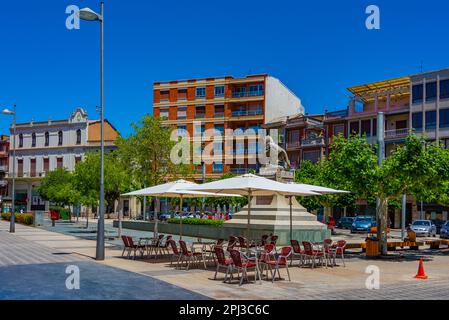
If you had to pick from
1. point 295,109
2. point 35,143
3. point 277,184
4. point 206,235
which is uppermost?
point 295,109

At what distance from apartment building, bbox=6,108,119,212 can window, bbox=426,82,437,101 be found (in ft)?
139

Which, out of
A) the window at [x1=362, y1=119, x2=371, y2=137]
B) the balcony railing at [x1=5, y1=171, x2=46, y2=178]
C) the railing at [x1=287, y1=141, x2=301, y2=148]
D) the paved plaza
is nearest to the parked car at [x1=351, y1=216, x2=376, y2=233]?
the window at [x1=362, y1=119, x2=371, y2=137]

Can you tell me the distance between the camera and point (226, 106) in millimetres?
72312

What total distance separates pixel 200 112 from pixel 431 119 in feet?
104

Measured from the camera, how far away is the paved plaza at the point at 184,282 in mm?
10945

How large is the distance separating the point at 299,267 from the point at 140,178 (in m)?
15.2

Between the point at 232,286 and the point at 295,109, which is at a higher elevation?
the point at 295,109

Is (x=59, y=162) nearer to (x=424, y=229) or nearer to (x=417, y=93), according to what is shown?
(x=417, y=93)

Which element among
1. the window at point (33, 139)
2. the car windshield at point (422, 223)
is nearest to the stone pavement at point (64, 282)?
the car windshield at point (422, 223)

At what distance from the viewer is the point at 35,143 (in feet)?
263

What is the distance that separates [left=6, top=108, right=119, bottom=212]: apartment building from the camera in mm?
77125

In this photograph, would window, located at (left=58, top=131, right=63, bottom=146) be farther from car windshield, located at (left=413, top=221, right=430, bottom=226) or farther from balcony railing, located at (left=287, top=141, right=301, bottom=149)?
car windshield, located at (left=413, top=221, right=430, bottom=226)
